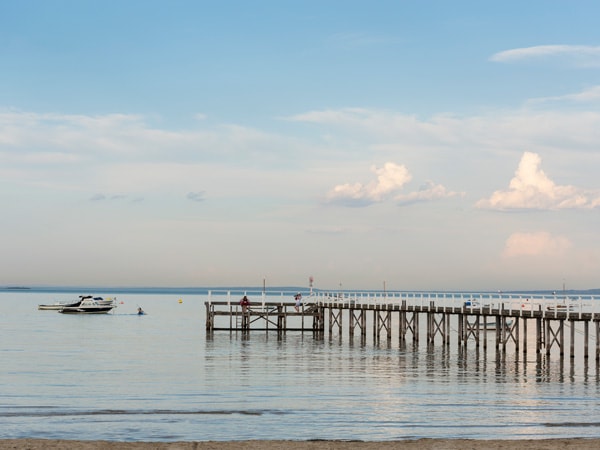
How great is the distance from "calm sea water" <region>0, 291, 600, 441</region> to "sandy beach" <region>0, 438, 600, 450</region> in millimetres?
Answer: 2450

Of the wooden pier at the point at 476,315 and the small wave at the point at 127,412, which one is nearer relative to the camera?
the small wave at the point at 127,412

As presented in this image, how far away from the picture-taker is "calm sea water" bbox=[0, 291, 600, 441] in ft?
98.1

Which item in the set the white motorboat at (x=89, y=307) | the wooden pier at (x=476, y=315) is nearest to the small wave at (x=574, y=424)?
the wooden pier at (x=476, y=315)

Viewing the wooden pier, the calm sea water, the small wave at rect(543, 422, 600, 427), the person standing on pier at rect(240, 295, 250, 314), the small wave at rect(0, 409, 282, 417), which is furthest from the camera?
the person standing on pier at rect(240, 295, 250, 314)

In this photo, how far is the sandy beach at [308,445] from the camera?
24391 millimetres

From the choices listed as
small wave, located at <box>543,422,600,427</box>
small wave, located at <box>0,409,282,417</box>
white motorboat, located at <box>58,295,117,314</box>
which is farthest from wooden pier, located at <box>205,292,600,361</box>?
white motorboat, located at <box>58,295,117,314</box>

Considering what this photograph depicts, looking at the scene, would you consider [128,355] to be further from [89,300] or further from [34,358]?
[89,300]

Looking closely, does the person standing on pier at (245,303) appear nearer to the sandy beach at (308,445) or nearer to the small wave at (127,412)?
the small wave at (127,412)

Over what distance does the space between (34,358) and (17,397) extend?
71.5ft

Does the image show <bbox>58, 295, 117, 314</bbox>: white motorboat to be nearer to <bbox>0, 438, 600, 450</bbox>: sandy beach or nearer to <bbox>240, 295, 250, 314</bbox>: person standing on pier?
<bbox>240, 295, 250, 314</bbox>: person standing on pier

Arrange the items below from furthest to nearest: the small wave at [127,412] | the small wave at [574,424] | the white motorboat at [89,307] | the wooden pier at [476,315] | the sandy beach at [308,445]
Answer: the white motorboat at [89,307]
the wooden pier at [476,315]
the small wave at [127,412]
the small wave at [574,424]
the sandy beach at [308,445]

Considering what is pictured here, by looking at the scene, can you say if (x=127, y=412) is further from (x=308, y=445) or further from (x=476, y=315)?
(x=476, y=315)

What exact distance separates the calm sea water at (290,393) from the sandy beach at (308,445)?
245 centimetres

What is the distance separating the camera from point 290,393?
39406mm
